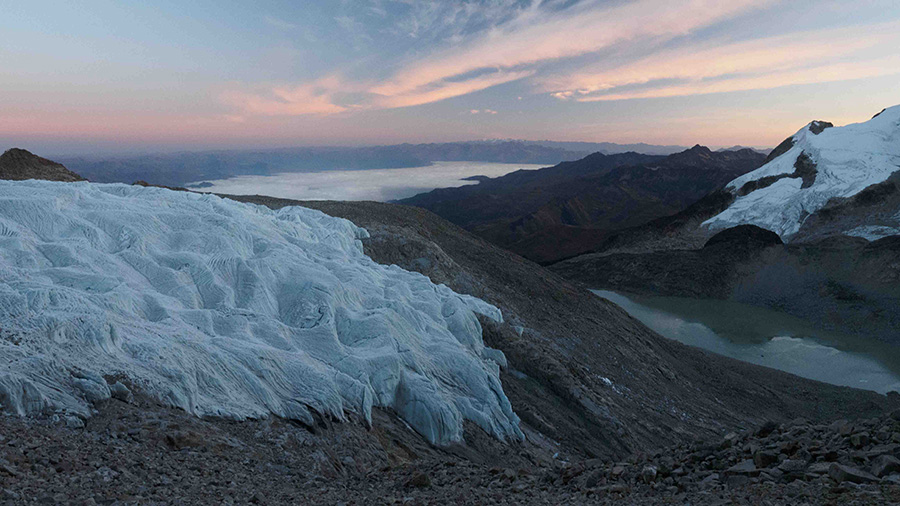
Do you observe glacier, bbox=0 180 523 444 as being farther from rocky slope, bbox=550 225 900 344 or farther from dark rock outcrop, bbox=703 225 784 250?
dark rock outcrop, bbox=703 225 784 250

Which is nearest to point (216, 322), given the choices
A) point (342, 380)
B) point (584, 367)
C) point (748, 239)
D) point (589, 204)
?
point (342, 380)

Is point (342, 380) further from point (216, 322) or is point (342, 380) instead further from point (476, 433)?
point (476, 433)

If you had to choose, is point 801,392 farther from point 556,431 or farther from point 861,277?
point 861,277

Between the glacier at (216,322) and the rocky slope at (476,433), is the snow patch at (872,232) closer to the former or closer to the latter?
the rocky slope at (476,433)

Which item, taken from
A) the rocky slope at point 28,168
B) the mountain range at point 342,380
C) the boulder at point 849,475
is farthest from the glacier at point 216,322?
the rocky slope at point 28,168

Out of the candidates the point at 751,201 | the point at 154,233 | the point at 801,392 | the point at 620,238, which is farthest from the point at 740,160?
the point at 154,233
